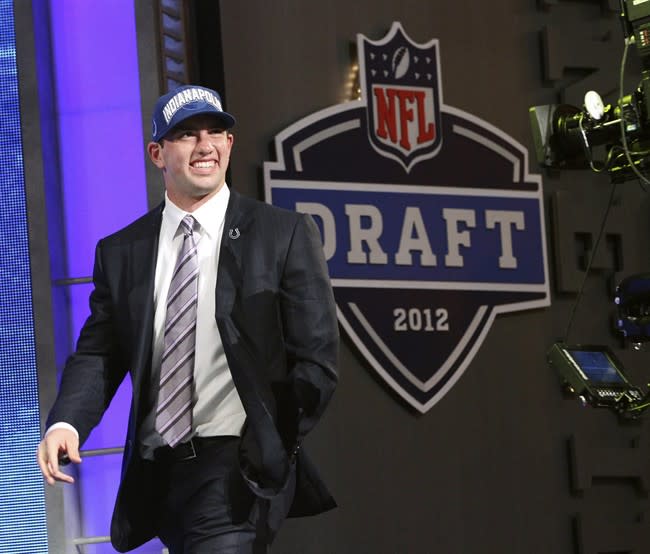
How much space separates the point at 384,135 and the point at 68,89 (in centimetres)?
144

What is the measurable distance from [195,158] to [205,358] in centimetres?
45

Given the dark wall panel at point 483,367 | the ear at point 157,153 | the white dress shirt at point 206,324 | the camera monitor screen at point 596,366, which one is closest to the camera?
the white dress shirt at point 206,324

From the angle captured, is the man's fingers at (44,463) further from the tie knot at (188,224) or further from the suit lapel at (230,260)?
the tie knot at (188,224)

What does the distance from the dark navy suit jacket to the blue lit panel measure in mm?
2321

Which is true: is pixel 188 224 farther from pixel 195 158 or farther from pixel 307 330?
pixel 307 330

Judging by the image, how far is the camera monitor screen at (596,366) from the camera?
4.70m

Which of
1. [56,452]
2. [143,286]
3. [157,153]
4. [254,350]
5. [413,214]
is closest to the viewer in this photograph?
[56,452]

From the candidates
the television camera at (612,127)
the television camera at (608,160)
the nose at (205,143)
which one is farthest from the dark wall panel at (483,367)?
the nose at (205,143)

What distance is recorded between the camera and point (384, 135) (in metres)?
5.75

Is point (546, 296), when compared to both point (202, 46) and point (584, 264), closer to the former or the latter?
point (584, 264)

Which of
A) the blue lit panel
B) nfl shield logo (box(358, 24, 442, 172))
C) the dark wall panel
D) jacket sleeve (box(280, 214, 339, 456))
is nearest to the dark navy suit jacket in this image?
jacket sleeve (box(280, 214, 339, 456))

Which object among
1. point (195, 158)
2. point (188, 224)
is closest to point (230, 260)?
point (188, 224)

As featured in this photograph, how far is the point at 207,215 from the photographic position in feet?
9.27

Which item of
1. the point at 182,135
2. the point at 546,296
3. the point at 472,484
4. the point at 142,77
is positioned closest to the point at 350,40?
the point at 142,77
